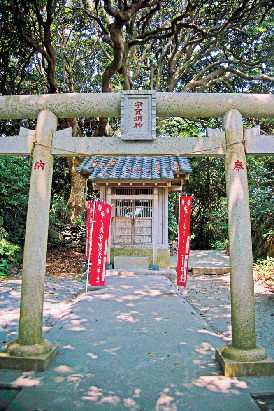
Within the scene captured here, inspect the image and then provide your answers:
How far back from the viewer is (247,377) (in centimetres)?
372

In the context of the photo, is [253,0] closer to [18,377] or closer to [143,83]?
[143,83]

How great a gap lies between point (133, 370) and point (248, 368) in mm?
1479

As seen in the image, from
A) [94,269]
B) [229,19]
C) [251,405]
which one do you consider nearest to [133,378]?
[251,405]

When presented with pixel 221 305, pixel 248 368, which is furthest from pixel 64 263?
pixel 248 368

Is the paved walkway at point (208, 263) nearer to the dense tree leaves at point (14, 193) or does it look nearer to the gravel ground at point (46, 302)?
the gravel ground at point (46, 302)

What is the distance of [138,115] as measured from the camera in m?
4.55

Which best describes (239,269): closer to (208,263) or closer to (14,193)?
(14,193)

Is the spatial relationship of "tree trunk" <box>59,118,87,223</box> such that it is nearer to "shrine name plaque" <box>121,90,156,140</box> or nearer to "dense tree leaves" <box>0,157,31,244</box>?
"dense tree leaves" <box>0,157,31,244</box>

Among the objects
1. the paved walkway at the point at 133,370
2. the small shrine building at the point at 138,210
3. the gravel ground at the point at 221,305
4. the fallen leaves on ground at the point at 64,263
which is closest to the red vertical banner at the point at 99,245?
the paved walkway at the point at 133,370

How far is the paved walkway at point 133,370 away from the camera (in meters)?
3.21

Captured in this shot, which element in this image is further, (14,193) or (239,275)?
(14,193)

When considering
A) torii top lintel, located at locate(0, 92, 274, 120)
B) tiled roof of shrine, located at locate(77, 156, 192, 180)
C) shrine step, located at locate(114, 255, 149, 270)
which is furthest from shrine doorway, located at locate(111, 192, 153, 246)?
torii top lintel, located at locate(0, 92, 274, 120)

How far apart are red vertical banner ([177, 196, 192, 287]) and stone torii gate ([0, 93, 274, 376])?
10.6 feet

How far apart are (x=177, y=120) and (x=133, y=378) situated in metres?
14.1
